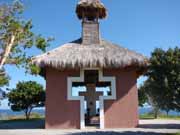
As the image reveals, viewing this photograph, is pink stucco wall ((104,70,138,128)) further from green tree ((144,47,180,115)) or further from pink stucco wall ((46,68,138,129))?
green tree ((144,47,180,115))

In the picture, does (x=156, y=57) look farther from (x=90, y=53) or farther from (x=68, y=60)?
(x=68, y=60)

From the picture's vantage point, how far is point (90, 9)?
20.0m

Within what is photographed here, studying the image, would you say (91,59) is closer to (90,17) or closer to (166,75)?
(90,17)

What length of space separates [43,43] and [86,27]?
10082 millimetres

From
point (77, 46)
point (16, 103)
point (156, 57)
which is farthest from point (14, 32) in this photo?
point (16, 103)

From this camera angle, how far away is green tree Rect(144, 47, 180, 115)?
712 inches

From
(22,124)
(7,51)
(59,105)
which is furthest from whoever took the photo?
(22,124)

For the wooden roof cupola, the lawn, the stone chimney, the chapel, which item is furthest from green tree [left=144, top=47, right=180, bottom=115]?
the lawn

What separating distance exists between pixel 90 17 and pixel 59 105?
5745mm

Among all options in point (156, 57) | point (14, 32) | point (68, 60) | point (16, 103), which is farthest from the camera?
point (16, 103)

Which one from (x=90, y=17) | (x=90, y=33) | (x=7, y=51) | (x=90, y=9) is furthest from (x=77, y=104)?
(x=7, y=51)

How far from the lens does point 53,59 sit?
17000 millimetres

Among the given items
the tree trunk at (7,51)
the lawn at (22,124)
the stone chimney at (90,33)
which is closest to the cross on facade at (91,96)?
the lawn at (22,124)

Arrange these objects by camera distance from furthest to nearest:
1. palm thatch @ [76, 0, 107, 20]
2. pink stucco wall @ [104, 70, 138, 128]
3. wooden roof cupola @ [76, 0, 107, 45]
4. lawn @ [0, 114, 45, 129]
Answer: palm thatch @ [76, 0, 107, 20] < wooden roof cupola @ [76, 0, 107, 45] < lawn @ [0, 114, 45, 129] < pink stucco wall @ [104, 70, 138, 128]
